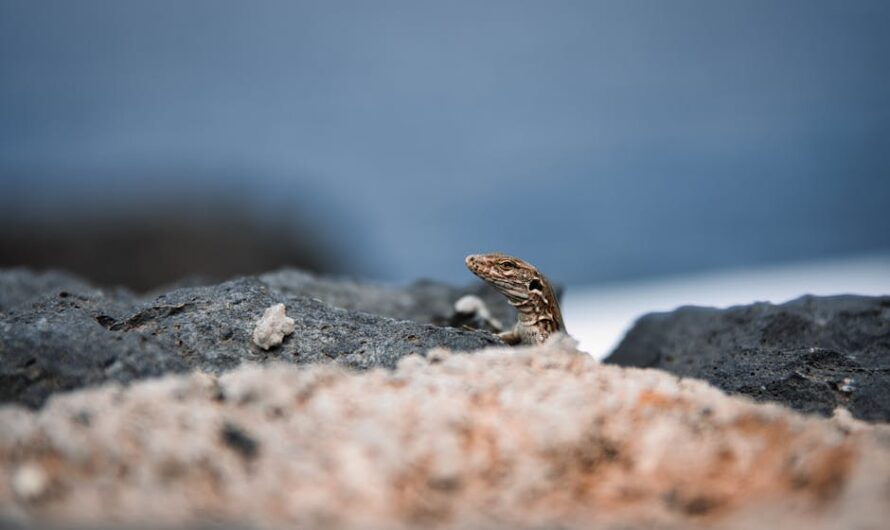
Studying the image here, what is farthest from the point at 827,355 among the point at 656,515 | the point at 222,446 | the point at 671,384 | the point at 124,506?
the point at 124,506

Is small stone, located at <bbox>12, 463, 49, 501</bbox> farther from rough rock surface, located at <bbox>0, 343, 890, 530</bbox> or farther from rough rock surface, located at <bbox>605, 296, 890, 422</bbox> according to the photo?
rough rock surface, located at <bbox>605, 296, 890, 422</bbox>

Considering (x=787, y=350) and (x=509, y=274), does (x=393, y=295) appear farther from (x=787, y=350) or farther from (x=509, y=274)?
(x=787, y=350)

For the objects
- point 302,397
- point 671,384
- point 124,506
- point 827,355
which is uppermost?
point 827,355

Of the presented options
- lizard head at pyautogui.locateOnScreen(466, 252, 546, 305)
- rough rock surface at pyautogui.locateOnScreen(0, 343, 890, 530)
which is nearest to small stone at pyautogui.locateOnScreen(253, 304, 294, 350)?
rough rock surface at pyautogui.locateOnScreen(0, 343, 890, 530)

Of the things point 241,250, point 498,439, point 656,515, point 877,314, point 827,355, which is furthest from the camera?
point 241,250

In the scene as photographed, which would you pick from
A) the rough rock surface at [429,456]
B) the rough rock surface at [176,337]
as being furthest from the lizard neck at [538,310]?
the rough rock surface at [429,456]

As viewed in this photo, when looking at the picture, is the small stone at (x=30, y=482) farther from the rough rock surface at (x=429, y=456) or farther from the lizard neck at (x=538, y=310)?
the lizard neck at (x=538, y=310)

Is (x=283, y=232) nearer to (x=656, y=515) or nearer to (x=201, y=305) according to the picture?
(x=201, y=305)

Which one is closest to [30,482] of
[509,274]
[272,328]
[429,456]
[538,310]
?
[429,456]
